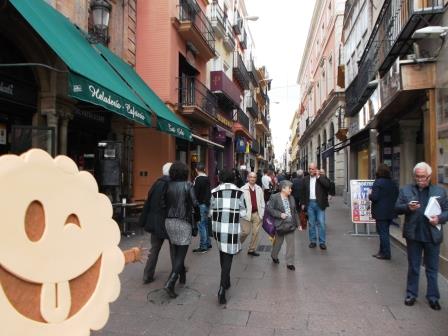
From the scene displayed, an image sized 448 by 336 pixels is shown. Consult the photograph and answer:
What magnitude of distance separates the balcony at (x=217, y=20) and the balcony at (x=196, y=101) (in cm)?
426

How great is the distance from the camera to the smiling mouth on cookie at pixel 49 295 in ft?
5.63

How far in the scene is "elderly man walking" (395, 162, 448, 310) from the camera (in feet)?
16.2

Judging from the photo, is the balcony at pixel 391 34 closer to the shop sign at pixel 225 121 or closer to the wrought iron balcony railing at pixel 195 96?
the wrought iron balcony railing at pixel 195 96

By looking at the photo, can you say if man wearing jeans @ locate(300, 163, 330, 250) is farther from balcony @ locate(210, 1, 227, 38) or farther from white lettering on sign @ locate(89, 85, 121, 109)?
balcony @ locate(210, 1, 227, 38)

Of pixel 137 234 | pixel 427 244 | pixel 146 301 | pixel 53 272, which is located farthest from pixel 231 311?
pixel 137 234

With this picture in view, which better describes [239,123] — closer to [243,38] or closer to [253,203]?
[243,38]

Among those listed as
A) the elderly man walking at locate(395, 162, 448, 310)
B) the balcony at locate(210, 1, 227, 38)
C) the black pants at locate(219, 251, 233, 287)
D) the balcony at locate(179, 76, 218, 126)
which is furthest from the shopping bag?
the balcony at locate(210, 1, 227, 38)

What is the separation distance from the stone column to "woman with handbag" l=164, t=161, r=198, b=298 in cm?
813

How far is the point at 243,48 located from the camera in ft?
106

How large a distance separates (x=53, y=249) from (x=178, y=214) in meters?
3.55

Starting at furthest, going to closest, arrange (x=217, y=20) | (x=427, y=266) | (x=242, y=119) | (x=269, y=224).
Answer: (x=242, y=119) → (x=217, y=20) → (x=269, y=224) → (x=427, y=266)

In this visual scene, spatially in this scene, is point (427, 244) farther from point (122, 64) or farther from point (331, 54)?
point (331, 54)

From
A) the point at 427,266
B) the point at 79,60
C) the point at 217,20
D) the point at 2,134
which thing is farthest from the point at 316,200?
the point at 217,20

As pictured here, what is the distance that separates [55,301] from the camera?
1903 mm
